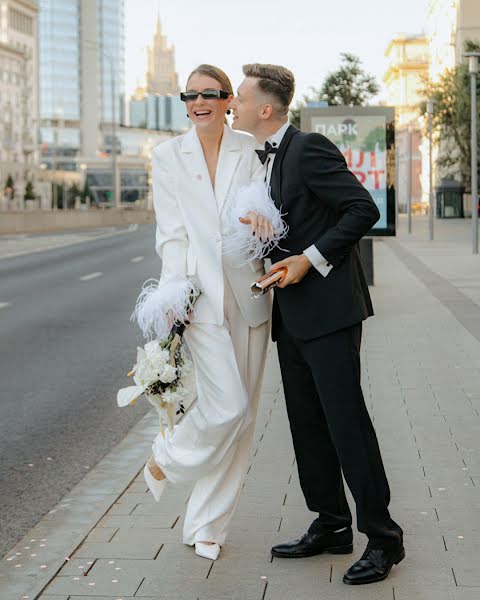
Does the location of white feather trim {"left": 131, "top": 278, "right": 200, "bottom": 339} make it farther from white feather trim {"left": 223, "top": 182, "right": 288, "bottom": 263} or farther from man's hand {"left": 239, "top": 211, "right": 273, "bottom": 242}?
man's hand {"left": 239, "top": 211, "right": 273, "bottom": 242}

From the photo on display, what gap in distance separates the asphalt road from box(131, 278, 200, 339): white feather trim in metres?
1.25

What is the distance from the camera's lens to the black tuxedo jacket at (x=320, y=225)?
4195mm

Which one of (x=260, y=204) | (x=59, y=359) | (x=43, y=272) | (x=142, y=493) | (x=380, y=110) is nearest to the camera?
(x=260, y=204)

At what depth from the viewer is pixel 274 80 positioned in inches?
168

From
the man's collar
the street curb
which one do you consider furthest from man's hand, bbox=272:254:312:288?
the street curb

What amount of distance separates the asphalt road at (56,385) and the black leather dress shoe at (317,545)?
1242 millimetres

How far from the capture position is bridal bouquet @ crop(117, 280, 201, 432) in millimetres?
4383

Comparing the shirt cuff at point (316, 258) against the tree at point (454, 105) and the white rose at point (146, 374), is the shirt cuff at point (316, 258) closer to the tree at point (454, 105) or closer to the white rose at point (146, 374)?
the white rose at point (146, 374)

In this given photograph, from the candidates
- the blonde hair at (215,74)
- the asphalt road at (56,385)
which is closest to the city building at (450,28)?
the asphalt road at (56,385)

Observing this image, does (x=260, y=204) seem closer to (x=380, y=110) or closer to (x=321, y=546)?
(x=321, y=546)

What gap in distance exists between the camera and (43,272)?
947 inches

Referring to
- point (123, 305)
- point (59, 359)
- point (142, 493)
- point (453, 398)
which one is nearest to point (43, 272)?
point (123, 305)

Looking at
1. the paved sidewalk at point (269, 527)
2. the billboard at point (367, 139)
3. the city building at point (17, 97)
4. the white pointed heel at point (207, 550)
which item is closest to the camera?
the paved sidewalk at point (269, 527)

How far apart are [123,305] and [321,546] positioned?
40.2ft
